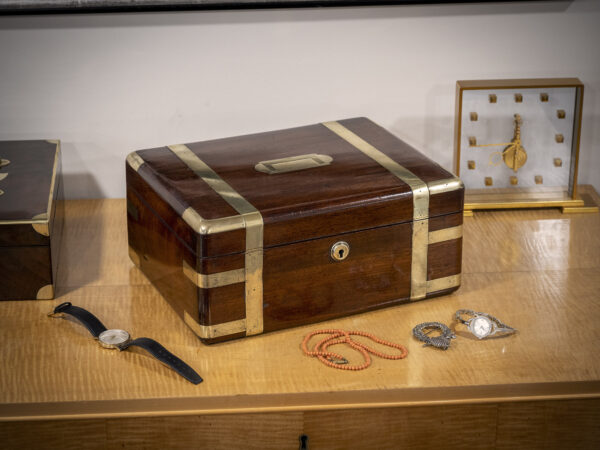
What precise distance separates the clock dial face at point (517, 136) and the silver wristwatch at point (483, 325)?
0.43 meters

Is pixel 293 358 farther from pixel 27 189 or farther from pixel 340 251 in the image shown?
pixel 27 189

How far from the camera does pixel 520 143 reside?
Result: 1672 millimetres

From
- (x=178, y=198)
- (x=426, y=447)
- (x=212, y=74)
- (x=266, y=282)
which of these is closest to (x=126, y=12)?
(x=212, y=74)

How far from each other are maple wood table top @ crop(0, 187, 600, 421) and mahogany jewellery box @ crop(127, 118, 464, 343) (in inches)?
1.4

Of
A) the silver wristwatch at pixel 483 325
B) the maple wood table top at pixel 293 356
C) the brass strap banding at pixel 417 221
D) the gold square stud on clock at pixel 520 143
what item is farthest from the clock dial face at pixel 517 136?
the silver wristwatch at pixel 483 325

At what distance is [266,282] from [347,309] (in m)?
0.15

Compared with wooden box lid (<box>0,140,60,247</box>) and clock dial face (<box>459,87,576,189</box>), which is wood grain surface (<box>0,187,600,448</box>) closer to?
wooden box lid (<box>0,140,60,247</box>)

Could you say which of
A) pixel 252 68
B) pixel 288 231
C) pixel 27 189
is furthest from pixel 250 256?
pixel 252 68

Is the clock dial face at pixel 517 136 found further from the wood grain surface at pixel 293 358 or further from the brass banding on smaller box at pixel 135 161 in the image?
the brass banding on smaller box at pixel 135 161

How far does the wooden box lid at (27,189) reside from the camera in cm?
130

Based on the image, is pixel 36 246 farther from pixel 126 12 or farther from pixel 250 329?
pixel 126 12

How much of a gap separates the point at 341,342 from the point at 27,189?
55 centimetres

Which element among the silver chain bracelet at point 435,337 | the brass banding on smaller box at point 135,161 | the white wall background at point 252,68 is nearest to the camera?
the silver chain bracelet at point 435,337

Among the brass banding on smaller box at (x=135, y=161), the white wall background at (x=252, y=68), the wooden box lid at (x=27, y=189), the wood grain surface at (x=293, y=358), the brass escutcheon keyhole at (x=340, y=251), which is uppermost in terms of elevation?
the white wall background at (x=252, y=68)
